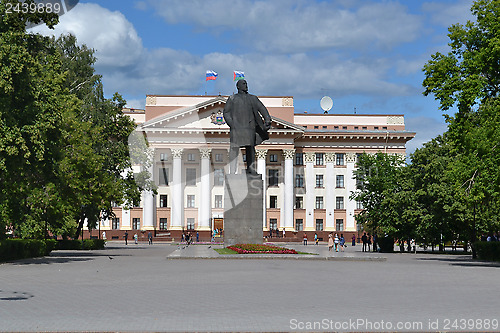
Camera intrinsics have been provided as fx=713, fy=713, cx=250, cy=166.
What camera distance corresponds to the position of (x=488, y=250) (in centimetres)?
3906

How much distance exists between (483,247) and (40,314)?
32904mm

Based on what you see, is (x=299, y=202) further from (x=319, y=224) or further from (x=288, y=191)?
(x=319, y=224)

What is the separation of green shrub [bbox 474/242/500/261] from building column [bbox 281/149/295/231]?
59.6 meters

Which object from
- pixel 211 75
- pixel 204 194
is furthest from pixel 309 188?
pixel 211 75

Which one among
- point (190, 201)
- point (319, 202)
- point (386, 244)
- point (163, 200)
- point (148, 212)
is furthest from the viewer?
point (319, 202)

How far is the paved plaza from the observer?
10266mm

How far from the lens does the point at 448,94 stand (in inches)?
1375

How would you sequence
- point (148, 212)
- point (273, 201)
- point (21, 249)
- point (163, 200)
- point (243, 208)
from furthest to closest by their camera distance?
point (273, 201)
point (163, 200)
point (148, 212)
point (21, 249)
point (243, 208)

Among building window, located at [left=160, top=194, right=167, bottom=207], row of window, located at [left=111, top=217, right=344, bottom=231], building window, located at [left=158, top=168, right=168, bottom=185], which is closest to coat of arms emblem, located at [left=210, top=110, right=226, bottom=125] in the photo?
building window, located at [left=158, top=168, right=168, bottom=185]

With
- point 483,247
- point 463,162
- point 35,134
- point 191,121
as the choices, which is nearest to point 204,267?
point 35,134

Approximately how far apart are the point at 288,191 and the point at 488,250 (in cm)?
6266

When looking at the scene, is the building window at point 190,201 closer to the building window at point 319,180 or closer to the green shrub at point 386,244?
the building window at point 319,180

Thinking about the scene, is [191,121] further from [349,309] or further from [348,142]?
Answer: [349,309]

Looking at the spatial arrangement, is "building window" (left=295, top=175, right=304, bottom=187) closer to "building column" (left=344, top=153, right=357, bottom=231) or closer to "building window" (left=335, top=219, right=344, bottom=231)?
"building column" (left=344, top=153, right=357, bottom=231)
